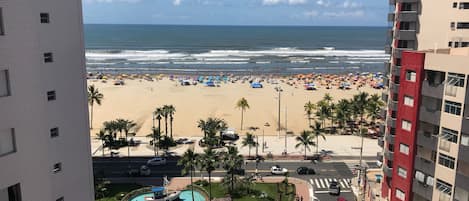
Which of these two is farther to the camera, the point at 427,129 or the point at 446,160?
the point at 427,129

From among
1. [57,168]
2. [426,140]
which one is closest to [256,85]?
[426,140]

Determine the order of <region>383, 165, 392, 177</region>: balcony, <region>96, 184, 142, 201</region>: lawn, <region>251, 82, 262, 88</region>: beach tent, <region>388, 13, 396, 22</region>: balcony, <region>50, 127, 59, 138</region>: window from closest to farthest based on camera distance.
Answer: <region>50, 127, 59, 138</region>: window < <region>383, 165, 392, 177</region>: balcony < <region>388, 13, 396, 22</region>: balcony < <region>96, 184, 142, 201</region>: lawn < <region>251, 82, 262, 88</region>: beach tent

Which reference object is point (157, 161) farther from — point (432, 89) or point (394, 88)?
point (432, 89)

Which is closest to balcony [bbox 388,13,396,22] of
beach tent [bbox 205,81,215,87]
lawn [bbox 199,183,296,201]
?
lawn [bbox 199,183,296,201]

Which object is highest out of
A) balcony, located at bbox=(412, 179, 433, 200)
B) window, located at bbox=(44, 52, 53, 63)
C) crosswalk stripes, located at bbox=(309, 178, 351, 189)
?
window, located at bbox=(44, 52, 53, 63)

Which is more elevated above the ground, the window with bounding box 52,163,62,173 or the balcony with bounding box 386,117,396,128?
the window with bounding box 52,163,62,173

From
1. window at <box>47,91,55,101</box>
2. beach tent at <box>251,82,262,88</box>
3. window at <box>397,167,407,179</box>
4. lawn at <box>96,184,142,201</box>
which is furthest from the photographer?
beach tent at <box>251,82,262,88</box>

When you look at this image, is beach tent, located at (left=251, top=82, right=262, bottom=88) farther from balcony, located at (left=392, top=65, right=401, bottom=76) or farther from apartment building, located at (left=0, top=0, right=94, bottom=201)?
apartment building, located at (left=0, top=0, right=94, bottom=201)
